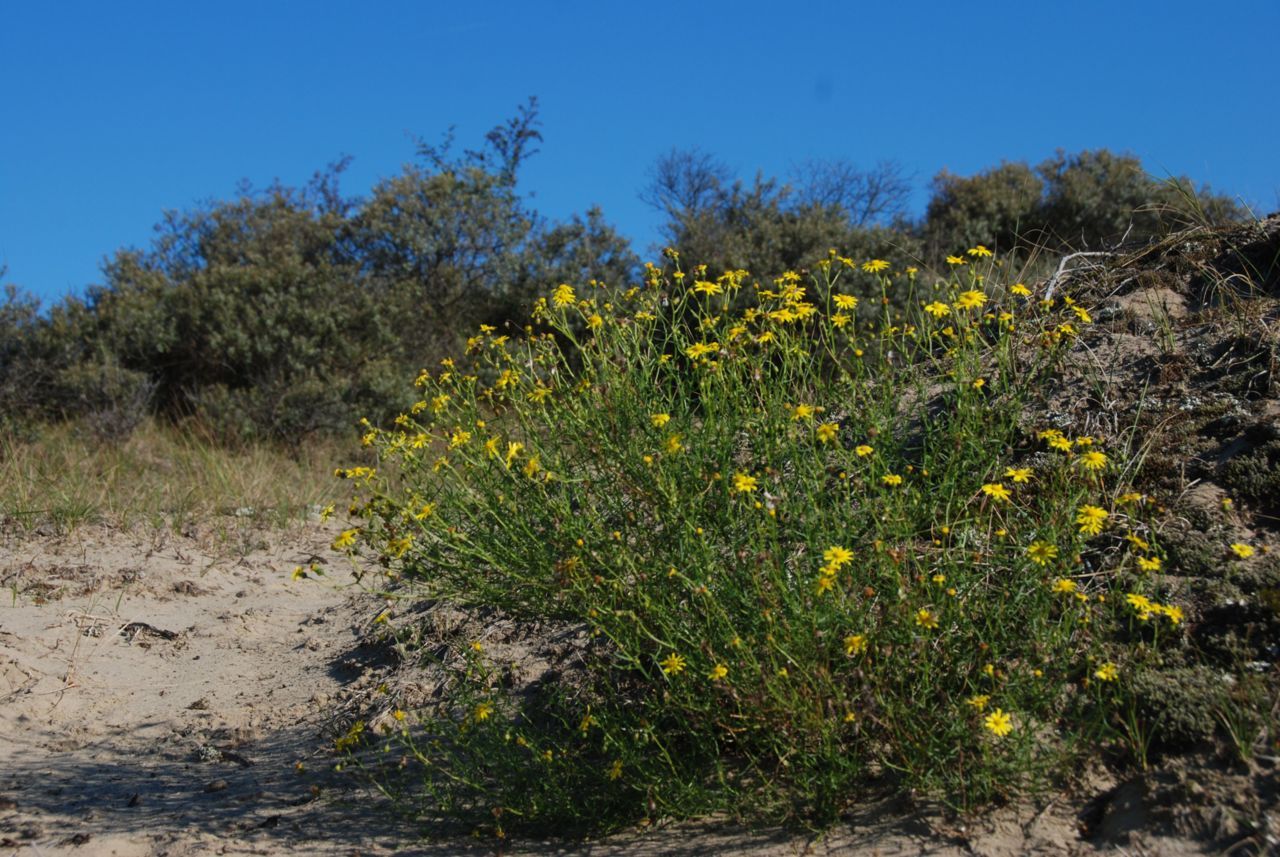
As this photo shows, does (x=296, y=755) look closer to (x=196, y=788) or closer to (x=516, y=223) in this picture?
(x=196, y=788)

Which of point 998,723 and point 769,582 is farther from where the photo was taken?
point 769,582

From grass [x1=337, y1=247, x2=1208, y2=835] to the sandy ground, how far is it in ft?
0.45

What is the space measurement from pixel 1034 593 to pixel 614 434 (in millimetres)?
1285

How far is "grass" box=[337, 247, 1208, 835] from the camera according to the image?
2.91 meters

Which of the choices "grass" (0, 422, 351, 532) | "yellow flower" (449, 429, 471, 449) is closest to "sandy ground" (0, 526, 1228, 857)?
"grass" (0, 422, 351, 532)

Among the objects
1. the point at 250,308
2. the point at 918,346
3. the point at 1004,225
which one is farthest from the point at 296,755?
the point at 1004,225

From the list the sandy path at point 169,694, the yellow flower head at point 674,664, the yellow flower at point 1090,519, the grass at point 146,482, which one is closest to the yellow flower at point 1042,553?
the yellow flower at point 1090,519

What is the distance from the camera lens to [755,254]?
1220 centimetres

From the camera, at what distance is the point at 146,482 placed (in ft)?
25.7

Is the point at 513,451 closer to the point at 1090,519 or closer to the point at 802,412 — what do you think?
the point at 802,412

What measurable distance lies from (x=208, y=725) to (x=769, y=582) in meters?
2.87

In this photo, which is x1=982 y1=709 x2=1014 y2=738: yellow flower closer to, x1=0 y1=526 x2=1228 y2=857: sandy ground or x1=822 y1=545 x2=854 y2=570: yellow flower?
x1=0 y1=526 x2=1228 y2=857: sandy ground

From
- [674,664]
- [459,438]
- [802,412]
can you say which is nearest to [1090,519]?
[802,412]

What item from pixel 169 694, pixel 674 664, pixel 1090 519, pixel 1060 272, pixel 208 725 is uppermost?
pixel 1060 272
